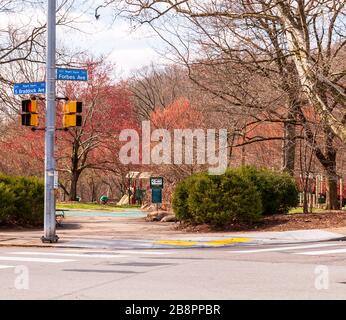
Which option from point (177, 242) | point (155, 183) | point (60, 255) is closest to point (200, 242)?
point (177, 242)

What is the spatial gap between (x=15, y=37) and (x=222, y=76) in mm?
8921

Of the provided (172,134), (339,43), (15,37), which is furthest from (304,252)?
(172,134)

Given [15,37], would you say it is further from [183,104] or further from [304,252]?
[183,104]

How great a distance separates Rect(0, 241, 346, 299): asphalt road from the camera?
9484 millimetres

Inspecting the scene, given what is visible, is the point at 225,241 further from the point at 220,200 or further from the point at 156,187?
the point at 156,187

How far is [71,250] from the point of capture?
1719 centimetres

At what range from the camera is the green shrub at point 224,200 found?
22.2m

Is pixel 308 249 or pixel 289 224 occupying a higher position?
pixel 289 224

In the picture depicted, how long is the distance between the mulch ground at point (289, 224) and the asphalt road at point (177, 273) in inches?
186

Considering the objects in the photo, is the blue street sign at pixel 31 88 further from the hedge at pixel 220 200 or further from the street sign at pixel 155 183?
the street sign at pixel 155 183

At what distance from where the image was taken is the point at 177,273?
11.8 m

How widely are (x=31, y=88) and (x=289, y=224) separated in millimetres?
9777

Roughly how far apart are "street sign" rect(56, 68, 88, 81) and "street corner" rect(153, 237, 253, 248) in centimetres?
517

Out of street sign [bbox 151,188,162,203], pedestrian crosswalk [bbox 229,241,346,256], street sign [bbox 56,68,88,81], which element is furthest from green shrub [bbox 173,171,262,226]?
street sign [bbox 151,188,162,203]
